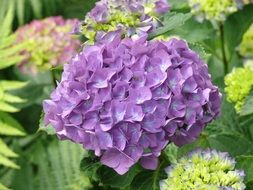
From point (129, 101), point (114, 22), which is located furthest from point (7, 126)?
point (129, 101)

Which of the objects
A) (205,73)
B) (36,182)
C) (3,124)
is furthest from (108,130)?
(36,182)

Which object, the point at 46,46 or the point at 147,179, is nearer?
the point at 147,179

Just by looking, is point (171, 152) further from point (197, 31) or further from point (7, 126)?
point (7, 126)

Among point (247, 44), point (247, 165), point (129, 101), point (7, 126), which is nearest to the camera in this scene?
point (129, 101)

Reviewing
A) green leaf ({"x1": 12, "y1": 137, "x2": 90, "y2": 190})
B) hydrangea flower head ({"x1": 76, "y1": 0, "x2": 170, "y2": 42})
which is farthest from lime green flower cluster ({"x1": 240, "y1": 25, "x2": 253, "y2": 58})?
hydrangea flower head ({"x1": 76, "y1": 0, "x2": 170, "y2": 42})

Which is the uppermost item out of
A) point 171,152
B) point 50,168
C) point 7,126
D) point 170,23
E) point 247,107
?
point 170,23

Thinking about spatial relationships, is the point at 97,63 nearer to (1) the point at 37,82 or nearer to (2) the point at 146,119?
(2) the point at 146,119

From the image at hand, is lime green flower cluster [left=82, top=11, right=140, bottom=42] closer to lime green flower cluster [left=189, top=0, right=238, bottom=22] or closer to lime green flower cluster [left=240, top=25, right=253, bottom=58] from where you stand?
lime green flower cluster [left=189, top=0, right=238, bottom=22]
